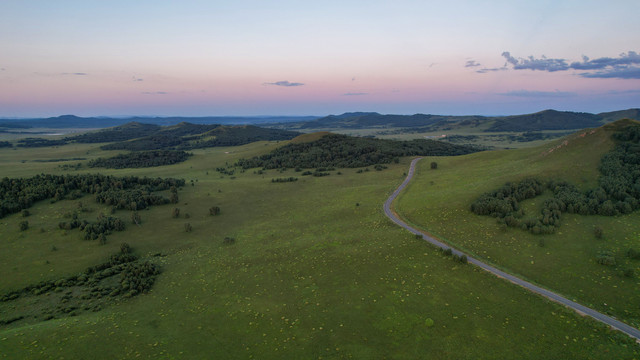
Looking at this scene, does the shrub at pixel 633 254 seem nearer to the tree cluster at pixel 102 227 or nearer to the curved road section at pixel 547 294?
the curved road section at pixel 547 294

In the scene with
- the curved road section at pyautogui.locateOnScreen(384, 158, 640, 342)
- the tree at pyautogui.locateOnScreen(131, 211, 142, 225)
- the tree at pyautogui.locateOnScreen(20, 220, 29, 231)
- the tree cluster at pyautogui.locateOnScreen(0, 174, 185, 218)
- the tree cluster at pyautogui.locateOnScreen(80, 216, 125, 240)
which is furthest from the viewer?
the tree cluster at pyautogui.locateOnScreen(0, 174, 185, 218)

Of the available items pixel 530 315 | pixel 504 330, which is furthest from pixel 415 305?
pixel 530 315

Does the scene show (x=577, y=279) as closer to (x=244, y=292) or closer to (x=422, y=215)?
(x=422, y=215)

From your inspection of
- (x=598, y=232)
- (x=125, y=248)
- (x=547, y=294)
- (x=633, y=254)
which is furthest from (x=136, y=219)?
(x=633, y=254)

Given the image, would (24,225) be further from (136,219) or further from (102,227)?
(136,219)

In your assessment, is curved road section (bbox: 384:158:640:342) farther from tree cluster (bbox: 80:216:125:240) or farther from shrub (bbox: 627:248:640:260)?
tree cluster (bbox: 80:216:125:240)

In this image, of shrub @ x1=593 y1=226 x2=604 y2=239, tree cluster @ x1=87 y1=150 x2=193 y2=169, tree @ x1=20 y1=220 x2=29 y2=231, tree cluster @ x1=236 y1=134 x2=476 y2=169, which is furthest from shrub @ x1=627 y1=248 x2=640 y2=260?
tree cluster @ x1=87 y1=150 x2=193 y2=169

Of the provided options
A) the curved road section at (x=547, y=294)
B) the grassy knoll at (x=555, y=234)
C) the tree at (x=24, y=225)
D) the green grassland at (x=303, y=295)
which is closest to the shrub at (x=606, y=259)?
the grassy knoll at (x=555, y=234)
